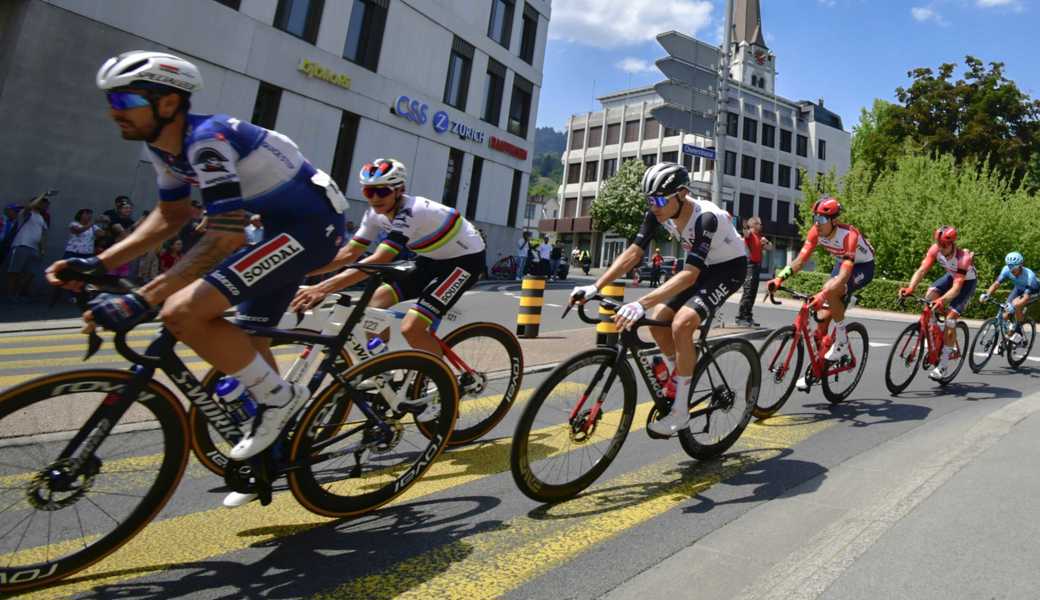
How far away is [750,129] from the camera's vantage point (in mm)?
60812

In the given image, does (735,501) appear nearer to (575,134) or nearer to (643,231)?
(643,231)

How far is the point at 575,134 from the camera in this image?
67375 millimetres

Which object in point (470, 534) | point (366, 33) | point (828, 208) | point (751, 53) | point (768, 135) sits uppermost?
point (751, 53)

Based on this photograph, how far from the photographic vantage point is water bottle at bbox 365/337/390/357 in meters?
3.92

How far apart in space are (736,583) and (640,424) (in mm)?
2949

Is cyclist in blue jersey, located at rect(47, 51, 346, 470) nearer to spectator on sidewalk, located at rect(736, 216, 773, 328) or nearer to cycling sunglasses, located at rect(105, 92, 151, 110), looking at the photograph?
cycling sunglasses, located at rect(105, 92, 151, 110)

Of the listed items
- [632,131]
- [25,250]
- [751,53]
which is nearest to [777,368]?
[25,250]

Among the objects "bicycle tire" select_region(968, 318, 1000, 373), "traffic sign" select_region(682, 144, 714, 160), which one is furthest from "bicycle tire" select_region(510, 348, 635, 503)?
"traffic sign" select_region(682, 144, 714, 160)

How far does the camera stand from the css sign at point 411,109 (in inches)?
940

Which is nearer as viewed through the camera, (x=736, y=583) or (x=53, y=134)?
(x=736, y=583)

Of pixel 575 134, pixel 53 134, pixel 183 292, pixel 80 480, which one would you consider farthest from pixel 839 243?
pixel 575 134

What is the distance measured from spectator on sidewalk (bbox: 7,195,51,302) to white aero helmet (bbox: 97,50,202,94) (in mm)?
11134

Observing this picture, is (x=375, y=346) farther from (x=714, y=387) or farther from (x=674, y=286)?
(x=714, y=387)

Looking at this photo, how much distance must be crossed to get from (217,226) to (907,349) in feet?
26.1
